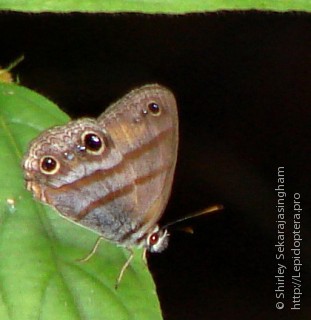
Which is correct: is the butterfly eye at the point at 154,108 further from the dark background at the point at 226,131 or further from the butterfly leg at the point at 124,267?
the dark background at the point at 226,131

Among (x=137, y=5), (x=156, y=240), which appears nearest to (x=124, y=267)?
(x=156, y=240)

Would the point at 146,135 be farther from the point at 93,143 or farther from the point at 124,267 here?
the point at 124,267

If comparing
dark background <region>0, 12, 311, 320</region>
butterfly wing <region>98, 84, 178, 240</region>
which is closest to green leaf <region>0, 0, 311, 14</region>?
butterfly wing <region>98, 84, 178, 240</region>

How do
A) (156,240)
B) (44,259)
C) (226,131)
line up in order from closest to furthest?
(44,259) → (156,240) → (226,131)

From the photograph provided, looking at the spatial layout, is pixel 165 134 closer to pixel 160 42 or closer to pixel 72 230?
pixel 72 230

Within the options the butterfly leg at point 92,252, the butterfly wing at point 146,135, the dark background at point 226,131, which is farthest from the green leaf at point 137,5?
the dark background at point 226,131

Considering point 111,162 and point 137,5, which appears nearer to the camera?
point 137,5

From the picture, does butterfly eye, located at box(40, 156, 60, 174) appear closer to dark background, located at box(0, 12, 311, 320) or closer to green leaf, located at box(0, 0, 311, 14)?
green leaf, located at box(0, 0, 311, 14)
